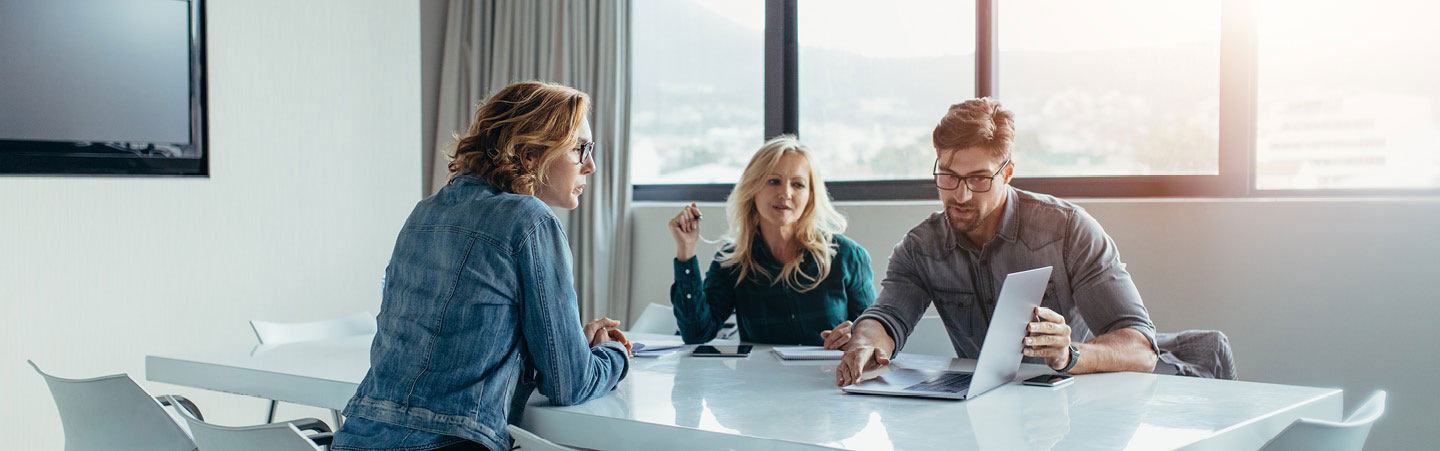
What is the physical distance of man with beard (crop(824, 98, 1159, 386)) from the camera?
2219mm

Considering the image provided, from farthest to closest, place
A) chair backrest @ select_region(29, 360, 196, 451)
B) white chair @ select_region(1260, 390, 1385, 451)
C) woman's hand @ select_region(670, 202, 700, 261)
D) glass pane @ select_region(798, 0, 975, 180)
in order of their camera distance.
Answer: glass pane @ select_region(798, 0, 975, 180) < woman's hand @ select_region(670, 202, 700, 261) < chair backrest @ select_region(29, 360, 196, 451) < white chair @ select_region(1260, 390, 1385, 451)

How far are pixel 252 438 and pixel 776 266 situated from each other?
1777 mm

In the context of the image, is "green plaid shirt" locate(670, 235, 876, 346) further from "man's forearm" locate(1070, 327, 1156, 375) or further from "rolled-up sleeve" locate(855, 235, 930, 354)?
"man's forearm" locate(1070, 327, 1156, 375)

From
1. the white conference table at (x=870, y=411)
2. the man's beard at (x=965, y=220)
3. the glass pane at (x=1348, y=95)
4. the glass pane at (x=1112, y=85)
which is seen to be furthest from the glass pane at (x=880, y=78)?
the white conference table at (x=870, y=411)

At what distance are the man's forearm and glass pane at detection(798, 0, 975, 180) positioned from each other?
1863 mm

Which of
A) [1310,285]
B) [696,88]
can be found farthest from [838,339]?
[696,88]

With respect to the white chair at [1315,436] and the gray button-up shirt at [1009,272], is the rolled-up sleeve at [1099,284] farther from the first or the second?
the white chair at [1315,436]

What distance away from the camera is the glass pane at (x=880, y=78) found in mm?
3854

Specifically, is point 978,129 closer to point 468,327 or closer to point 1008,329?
point 1008,329

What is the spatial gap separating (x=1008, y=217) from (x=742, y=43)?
89.3 inches

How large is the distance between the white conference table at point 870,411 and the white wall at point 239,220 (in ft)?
4.63

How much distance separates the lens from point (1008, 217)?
2.39m

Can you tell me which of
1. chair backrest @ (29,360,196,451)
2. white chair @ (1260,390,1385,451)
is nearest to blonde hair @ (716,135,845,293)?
chair backrest @ (29,360,196,451)

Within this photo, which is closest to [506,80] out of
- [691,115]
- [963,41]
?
[691,115]
